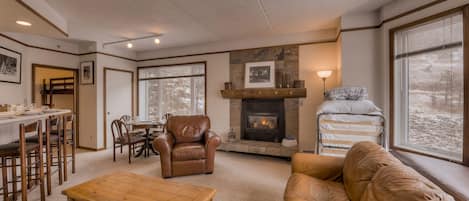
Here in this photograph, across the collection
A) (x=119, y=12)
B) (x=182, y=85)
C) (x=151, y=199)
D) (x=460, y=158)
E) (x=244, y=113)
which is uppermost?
(x=119, y=12)

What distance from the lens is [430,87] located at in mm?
2648

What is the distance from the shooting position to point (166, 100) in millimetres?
5746

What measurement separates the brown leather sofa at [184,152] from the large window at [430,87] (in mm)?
2792

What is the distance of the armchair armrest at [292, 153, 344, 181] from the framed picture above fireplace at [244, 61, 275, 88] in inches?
100

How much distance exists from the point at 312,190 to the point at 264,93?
285cm

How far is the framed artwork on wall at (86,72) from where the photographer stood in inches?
194

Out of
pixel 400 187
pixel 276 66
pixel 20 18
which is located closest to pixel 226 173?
pixel 276 66

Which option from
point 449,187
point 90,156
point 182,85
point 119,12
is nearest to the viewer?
Result: point 449,187

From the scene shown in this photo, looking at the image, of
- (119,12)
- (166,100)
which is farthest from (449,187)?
(166,100)

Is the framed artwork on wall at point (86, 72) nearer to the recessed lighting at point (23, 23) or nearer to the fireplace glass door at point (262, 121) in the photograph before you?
the recessed lighting at point (23, 23)

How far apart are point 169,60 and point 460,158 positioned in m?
5.62

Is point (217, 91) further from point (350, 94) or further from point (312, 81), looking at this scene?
point (350, 94)

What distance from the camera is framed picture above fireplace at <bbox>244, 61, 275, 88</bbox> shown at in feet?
15.0

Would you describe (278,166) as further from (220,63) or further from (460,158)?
(220,63)
